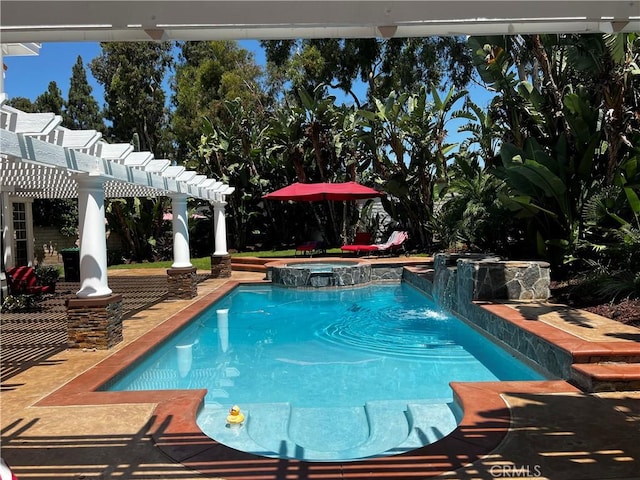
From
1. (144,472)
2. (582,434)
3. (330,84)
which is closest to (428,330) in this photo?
(582,434)

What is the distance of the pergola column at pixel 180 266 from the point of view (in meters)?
12.4

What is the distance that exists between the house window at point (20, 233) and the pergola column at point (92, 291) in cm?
995

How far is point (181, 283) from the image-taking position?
12516 mm

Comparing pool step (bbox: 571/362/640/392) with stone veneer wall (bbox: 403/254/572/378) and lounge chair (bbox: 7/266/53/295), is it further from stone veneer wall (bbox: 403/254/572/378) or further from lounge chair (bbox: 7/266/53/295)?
lounge chair (bbox: 7/266/53/295)

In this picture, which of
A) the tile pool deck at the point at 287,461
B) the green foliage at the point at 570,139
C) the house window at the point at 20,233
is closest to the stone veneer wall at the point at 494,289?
the green foliage at the point at 570,139

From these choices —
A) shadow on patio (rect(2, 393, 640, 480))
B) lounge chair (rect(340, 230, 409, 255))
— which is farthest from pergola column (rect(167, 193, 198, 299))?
shadow on patio (rect(2, 393, 640, 480))

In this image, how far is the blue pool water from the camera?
16.5 ft

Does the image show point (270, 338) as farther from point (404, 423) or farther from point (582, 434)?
point (582, 434)

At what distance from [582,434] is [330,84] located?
93.8ft

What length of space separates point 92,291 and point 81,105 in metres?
45.5

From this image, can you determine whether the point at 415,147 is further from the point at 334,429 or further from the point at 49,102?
the point at 49,102

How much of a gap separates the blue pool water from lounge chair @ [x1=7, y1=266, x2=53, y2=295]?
481 cm

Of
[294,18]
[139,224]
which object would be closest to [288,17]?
[294,18]

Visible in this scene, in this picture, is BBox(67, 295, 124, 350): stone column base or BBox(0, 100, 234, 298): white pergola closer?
BBox(0, 100, 234, 298): white pergola
